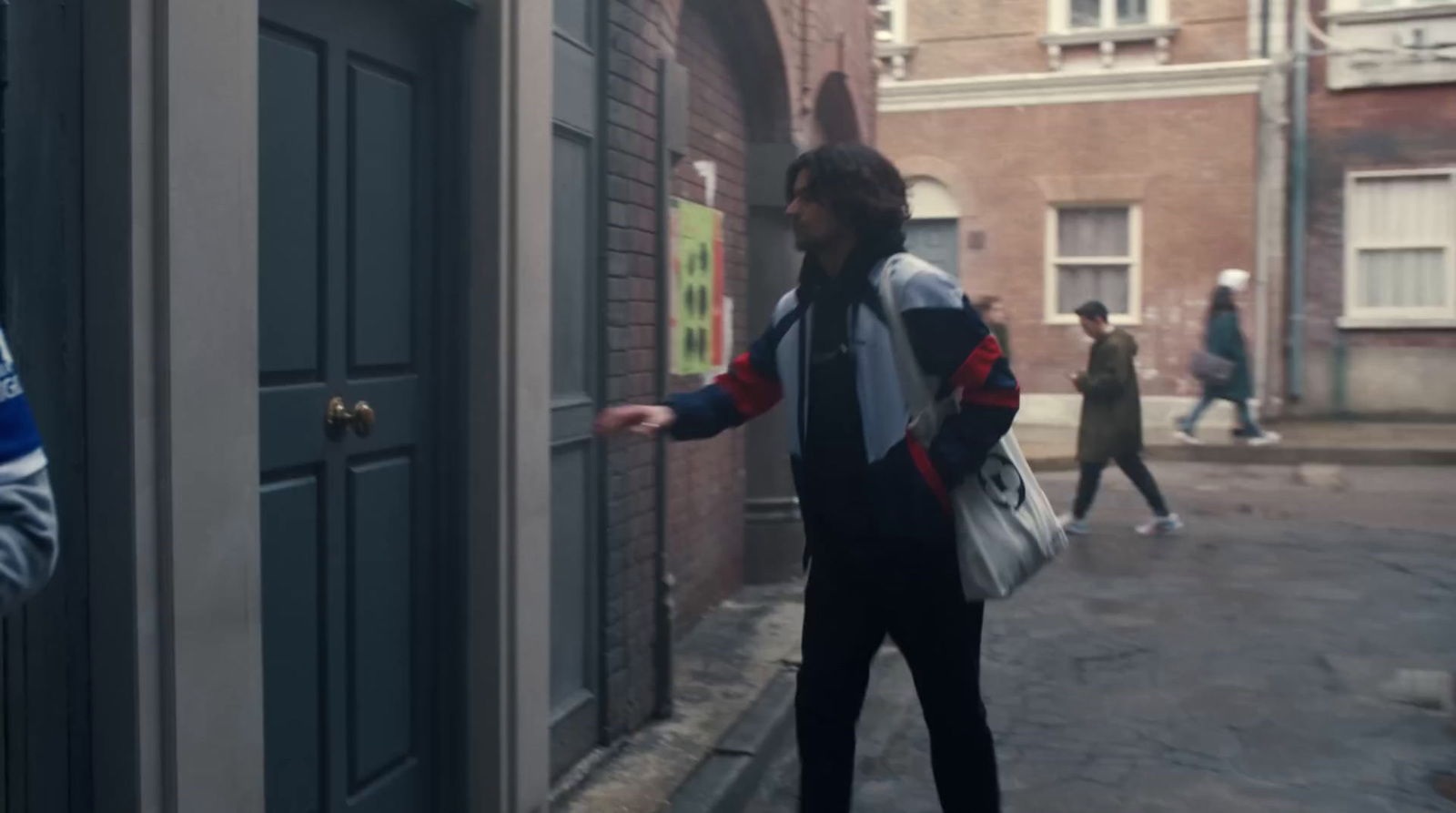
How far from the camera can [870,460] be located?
3586 millimetres

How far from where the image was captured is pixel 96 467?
2590mm

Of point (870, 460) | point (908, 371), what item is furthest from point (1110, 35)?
point (870, 460)

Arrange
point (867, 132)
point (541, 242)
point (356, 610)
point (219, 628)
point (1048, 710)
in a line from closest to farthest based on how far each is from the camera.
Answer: point (219, 628) < point (356, 610) < point (541, 242) < point (1048, 710) < point (867, 132)

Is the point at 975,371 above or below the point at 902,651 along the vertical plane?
above

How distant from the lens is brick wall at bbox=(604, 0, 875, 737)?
5273 millimetres

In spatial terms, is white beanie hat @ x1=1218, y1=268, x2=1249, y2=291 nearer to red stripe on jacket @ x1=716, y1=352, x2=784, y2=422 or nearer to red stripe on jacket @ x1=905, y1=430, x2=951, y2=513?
red stripe on jacket @ x1=716, y1=352, x2=784, y2=422

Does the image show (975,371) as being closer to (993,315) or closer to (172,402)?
(172,402)

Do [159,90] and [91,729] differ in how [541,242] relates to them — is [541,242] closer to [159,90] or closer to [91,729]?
[159,90]

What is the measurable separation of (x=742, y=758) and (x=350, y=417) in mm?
2219

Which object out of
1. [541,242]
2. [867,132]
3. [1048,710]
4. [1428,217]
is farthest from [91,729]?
[1428,217]

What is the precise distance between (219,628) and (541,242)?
1.73m

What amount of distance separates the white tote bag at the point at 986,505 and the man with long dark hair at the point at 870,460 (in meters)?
0.02

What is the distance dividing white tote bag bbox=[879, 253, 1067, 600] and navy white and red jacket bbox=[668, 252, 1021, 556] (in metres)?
0.02

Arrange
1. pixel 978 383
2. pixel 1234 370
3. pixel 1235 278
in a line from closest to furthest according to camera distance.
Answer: pixel 978 383, pixel 1234 370, pixel 1235 278
